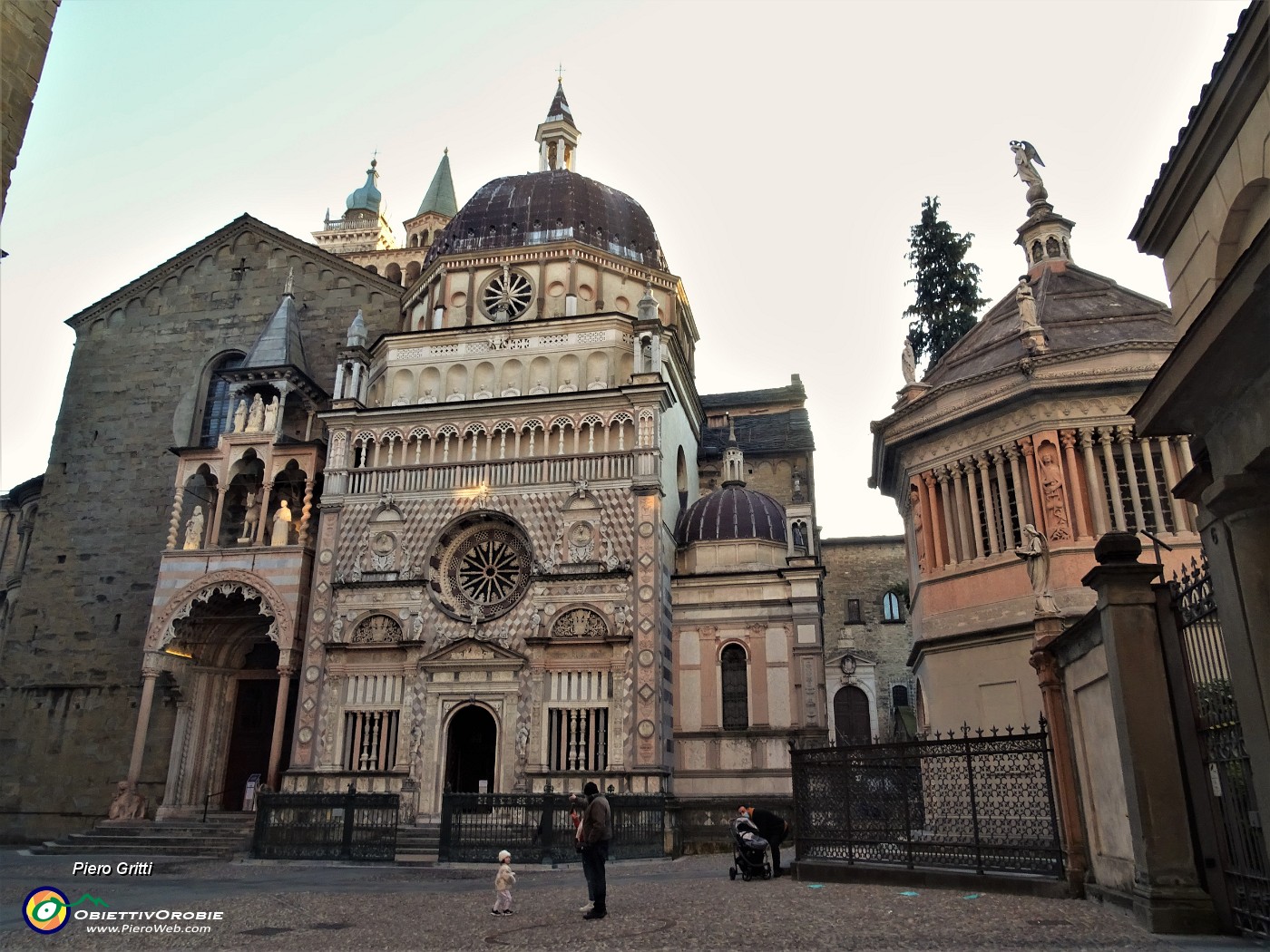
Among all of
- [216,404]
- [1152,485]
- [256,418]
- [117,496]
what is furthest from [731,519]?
[117,496]

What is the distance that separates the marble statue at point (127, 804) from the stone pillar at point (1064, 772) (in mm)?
24704

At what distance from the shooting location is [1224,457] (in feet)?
24.1

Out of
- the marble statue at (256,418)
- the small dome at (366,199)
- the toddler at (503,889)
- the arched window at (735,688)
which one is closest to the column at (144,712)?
the marble statue at (256,418)

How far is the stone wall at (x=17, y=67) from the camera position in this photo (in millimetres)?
8977

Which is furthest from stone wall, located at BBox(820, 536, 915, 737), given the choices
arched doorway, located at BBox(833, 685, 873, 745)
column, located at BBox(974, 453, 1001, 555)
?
column, located at BBox(974, 453, 1001, 555)

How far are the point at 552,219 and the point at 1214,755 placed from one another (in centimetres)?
2892

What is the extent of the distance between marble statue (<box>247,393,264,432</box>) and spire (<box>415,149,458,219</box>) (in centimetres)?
3306

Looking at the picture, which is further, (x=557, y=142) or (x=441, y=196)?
(x=441, y=196)

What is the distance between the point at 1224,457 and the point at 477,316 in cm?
2644

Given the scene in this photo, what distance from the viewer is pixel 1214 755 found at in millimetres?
8055

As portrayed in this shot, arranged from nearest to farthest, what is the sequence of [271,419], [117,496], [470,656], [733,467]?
[470,656] → [271,419] → [733,467] → [117,496]

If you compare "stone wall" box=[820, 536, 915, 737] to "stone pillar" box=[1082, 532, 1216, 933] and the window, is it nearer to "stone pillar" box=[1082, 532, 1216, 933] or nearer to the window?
the window

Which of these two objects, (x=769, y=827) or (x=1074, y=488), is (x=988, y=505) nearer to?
(x=1074, y=488)

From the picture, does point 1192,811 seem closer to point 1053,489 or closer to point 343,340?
point 1053,489
